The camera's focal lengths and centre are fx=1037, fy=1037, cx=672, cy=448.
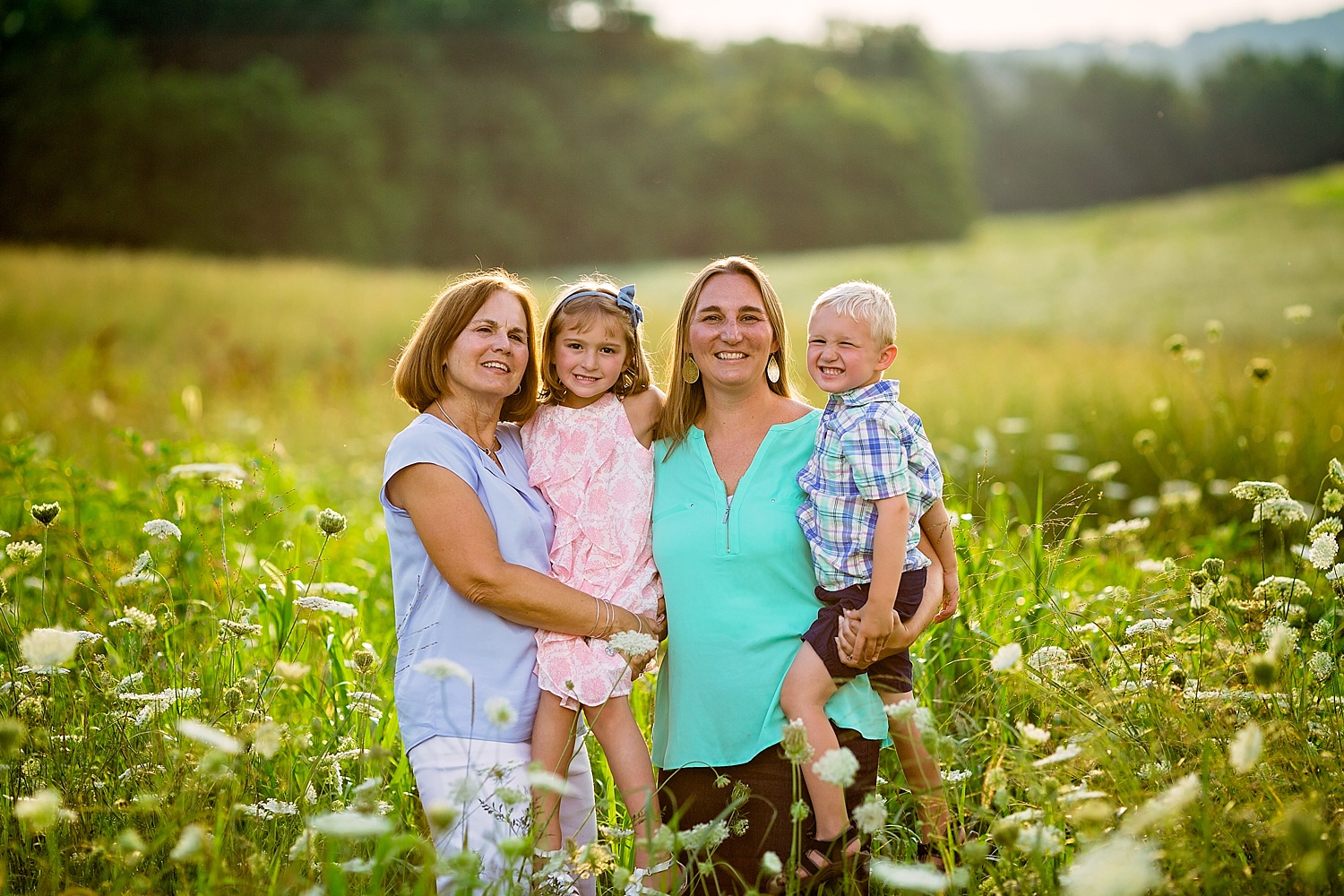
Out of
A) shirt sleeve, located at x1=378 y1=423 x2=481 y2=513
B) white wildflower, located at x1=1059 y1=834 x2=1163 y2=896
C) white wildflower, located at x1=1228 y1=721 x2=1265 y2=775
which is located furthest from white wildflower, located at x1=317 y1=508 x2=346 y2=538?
white wildflower, located at x1=1228 y1=721 x2=1265 y2=775

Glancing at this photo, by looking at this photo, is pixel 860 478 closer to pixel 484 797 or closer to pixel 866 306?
pixel 866 306

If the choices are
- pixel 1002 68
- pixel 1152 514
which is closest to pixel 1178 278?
pixel 1152 514

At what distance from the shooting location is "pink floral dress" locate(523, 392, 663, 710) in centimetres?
322

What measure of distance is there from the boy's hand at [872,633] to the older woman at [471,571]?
2.20 feet

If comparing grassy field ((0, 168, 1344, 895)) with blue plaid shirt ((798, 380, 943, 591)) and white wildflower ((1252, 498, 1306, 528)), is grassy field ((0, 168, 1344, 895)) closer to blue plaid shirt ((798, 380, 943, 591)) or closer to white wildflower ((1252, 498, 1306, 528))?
white wildflower ((1252, 498, 1306, 528))

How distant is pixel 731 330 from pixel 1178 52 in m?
55.2

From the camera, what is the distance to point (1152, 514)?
629 centimetres

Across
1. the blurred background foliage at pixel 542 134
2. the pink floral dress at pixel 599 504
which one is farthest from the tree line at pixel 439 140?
the pink floral dress at pixel 599 504

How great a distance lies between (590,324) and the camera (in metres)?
3.37

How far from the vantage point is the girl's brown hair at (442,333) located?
3244 mm

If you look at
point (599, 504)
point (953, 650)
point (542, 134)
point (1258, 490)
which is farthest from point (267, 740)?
point (542, 134)

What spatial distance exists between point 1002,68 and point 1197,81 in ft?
46.4

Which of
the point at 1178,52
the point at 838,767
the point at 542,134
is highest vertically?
the point at 1178,52

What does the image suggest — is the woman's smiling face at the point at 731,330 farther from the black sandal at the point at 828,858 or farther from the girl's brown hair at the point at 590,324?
the black sandal at the point at 828,858
